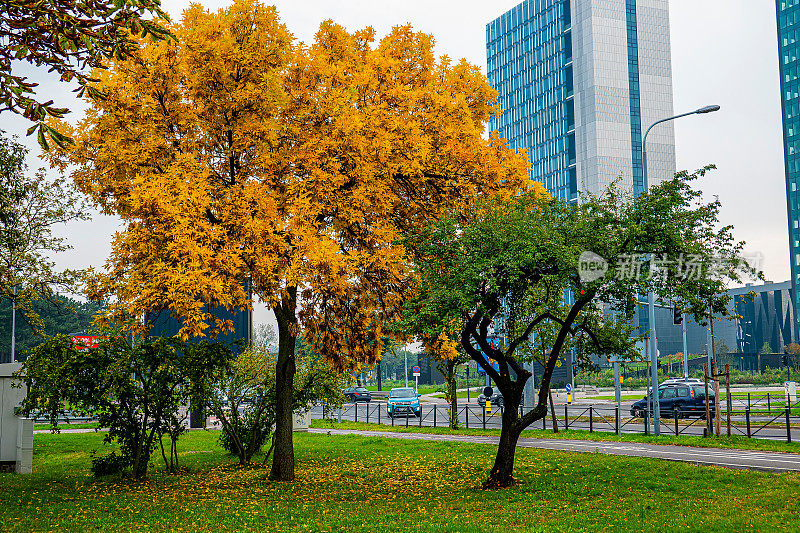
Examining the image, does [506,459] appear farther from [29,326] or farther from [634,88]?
[634,88]

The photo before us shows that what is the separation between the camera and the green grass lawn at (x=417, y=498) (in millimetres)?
10953

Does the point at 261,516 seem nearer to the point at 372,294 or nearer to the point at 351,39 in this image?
the point at 372,294

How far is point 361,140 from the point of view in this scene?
1473 cm

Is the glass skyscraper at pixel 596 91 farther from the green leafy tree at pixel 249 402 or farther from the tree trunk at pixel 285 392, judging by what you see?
the tree trunk at pixel 285 392

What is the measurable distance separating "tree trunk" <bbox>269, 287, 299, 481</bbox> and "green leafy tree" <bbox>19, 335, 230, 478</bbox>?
5.07 feet

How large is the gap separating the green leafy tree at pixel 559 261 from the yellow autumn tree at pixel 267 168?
209 centimetres

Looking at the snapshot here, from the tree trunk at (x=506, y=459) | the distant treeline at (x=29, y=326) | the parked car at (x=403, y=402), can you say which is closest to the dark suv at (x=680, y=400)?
the parked car at (x=403, y=402)

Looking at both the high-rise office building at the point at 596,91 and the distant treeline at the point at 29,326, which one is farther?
the high-rise office building at the point at 596,91

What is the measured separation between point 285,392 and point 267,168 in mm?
5700

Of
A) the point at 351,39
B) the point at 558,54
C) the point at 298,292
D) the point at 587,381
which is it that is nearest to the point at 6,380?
the point at 298,292

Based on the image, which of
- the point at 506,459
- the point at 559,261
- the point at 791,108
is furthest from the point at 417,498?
the point at 791,108

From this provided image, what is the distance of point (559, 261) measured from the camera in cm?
1275

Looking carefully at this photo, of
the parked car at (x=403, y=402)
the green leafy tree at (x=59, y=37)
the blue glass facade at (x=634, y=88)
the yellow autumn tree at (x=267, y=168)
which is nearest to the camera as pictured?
the green leafy tree at (x=59, y=37)

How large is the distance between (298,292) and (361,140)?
5.25m
